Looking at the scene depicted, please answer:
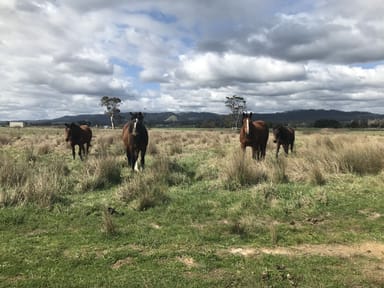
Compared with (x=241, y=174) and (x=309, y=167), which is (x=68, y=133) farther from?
(x=309, y=167)

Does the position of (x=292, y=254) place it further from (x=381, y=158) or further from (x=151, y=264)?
(x=381, y=158)

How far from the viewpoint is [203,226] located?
22.9 ft

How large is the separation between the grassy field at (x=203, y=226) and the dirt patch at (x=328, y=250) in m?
0.02

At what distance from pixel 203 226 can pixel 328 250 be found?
2.29m

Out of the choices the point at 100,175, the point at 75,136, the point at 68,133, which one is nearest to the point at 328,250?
the point at 100,175

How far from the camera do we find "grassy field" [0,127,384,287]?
488 cm

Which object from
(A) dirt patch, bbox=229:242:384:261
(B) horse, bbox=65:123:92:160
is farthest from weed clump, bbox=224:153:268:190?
(B) horse, bbox=65:123:92:160

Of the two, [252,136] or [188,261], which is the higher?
[252,136]

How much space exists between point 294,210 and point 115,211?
3.83 metres

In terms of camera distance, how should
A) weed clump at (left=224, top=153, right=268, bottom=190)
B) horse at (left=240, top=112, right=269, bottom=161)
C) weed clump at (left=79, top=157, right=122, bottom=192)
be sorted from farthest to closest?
horse at (left=240, top=112, right=269, bottom=161)
weed clump at (left=79, top=157, right=122, bottom=192)
weed clump at (left=224, top=153, right=268, bottom=190)

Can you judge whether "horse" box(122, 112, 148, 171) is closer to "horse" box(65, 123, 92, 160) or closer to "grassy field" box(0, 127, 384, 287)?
"grassy field" box(0, 127, 384, 287)

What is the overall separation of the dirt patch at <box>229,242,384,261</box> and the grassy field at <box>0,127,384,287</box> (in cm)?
2

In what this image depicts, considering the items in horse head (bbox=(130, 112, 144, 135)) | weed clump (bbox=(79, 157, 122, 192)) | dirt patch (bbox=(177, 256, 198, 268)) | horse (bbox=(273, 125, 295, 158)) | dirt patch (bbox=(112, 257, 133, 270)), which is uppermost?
horse head (bbox=(130, 112, 144, 135))

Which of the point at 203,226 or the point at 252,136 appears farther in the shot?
the point at 252,136
